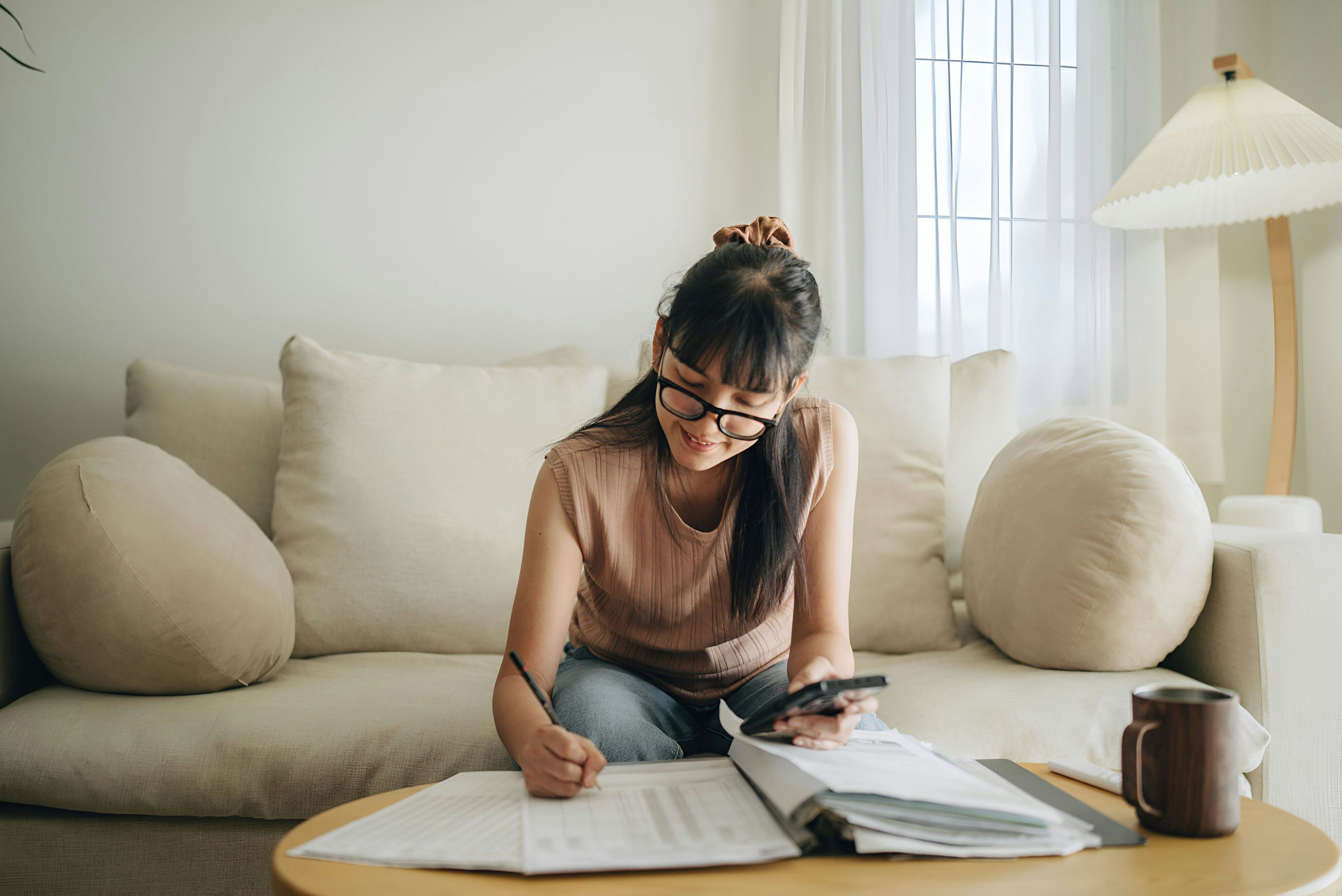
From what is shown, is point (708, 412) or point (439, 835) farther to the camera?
point (708, 412)

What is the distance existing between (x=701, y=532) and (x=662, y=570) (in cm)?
7

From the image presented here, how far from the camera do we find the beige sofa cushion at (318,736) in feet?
3.43

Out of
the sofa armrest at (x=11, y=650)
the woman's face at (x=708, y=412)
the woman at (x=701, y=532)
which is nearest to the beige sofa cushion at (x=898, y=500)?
the woman at (x=701, y=532)

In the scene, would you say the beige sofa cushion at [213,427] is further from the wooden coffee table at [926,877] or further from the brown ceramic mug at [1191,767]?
the brown ceramic mug at [1191,767]

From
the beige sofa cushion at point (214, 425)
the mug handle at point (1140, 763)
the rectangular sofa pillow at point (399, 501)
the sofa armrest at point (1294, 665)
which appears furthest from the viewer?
the beige sofa cushion at point (214, 425)

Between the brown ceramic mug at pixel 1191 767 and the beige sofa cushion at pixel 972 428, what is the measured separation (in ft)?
3.40

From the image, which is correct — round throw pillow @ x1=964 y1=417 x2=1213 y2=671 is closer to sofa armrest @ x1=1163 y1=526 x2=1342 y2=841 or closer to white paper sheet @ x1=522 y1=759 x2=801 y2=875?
sofa armrest @ x1=1163 y1=526 x2=1342 y2=841

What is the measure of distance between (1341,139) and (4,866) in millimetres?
2407

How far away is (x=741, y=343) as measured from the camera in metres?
0.86

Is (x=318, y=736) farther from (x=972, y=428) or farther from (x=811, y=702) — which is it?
(x=972, y=428)

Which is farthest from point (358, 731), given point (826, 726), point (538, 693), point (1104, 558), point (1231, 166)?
point (1231, 166)

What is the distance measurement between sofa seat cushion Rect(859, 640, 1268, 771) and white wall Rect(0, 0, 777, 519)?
112 cm

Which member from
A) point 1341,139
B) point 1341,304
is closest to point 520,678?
point 1341,139

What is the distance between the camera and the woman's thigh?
0.93m
